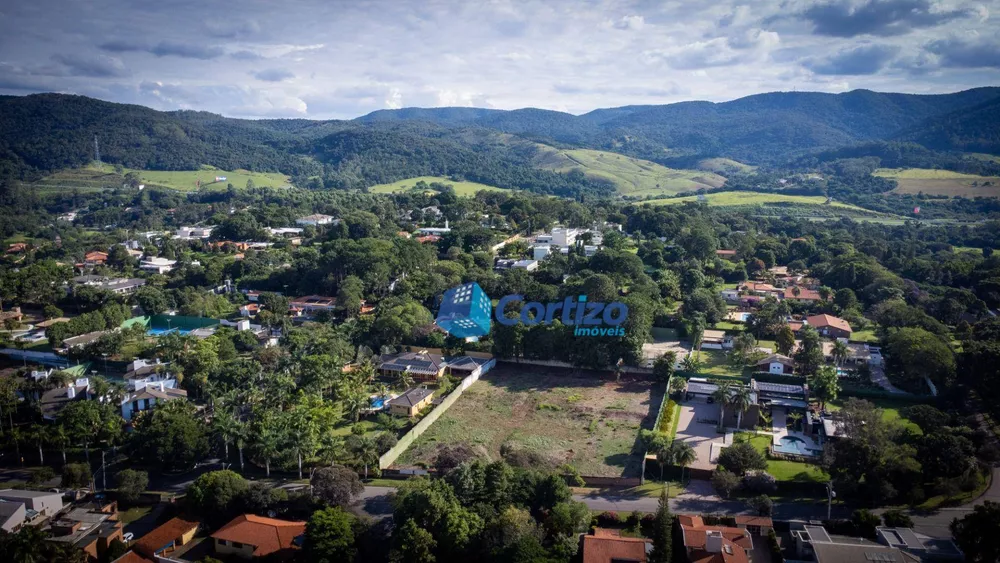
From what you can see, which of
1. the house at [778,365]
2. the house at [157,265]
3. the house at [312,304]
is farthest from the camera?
the house at [157,265]

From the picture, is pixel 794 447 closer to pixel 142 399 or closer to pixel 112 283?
pixel 142 399

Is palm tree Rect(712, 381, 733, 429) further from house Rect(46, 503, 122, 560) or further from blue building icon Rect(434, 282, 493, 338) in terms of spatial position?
house Rect(46, 503, 122, 560)

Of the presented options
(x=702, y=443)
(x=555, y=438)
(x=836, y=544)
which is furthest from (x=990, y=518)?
(x=555, y=438)

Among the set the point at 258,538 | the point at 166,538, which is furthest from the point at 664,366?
the point at 166,538

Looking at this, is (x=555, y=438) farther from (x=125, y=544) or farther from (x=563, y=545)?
(x=125, y=544)

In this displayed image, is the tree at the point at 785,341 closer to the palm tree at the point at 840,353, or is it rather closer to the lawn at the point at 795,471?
the palm tree at the point at 840,353

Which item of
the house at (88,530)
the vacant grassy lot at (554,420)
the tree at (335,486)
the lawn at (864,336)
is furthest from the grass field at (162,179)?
the tree at (335,486)

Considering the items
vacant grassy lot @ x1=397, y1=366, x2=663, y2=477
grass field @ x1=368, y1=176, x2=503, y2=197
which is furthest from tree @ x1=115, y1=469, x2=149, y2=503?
grass field @ x1=368, y1=176, x2=503, y2=197
